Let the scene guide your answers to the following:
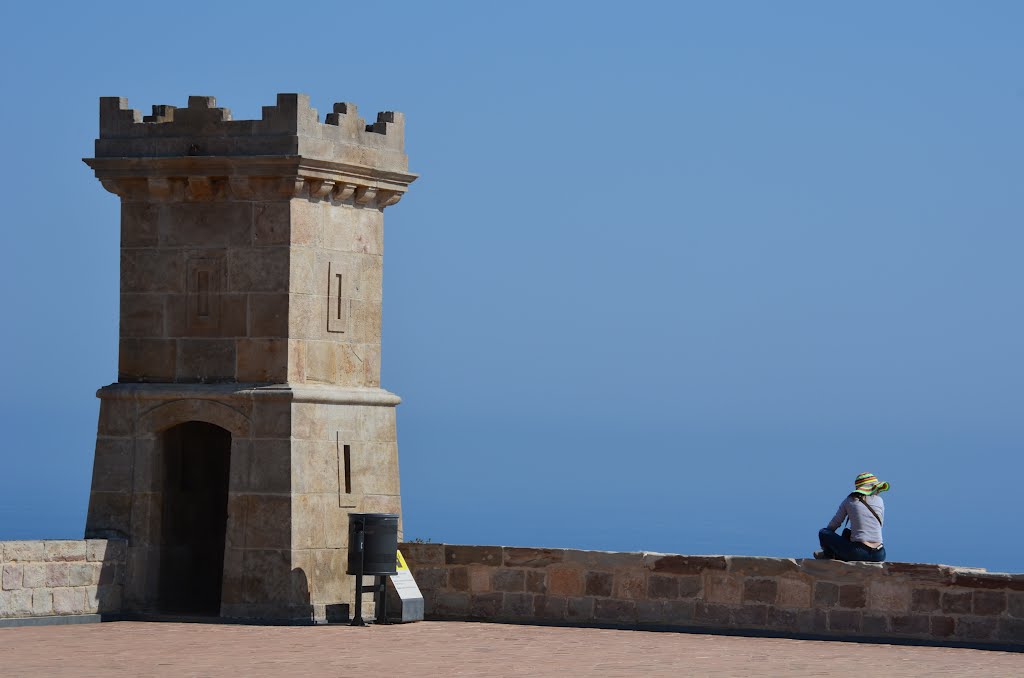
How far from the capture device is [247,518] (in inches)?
701

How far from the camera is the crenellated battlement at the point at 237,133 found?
1791cm

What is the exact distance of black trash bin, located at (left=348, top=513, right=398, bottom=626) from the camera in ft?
57.3

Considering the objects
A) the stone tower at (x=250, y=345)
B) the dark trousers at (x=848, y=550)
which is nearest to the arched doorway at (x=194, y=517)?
the stone tower at (x=250, y=345)

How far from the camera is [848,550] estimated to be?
1669 centimetres

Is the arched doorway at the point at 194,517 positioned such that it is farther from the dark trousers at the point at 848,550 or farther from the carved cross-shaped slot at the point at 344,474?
the dark trousers at the point at 848,550

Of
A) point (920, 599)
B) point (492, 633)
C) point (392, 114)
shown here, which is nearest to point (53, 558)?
point (492, 633)

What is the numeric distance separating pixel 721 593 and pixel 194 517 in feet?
17.4

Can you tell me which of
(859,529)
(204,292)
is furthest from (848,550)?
(204,292)

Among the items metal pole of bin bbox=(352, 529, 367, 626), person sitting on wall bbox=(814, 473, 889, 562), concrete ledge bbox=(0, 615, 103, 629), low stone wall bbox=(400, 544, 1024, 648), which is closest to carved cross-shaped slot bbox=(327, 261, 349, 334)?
metal pole of bin bbox=(352, 529, 367, 626)

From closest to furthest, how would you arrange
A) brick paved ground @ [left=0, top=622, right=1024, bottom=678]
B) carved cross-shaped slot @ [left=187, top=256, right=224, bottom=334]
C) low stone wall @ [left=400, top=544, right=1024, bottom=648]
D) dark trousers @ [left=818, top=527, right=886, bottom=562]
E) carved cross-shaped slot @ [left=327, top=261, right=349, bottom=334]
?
brick paved ground @ [left=0, top=622, right=1024, bottom=678]
low stone wall @ [left=400, top=544, right=1024, bottom=648]
dark trousers @ [left=818, top=527, right=886, bottom=562]
carved cross-shaped slot @ [left=187, top=256, right=224, bottom=334]
carved cross-shaped slot @ [left=327, top=261, right=349, bottom=334]

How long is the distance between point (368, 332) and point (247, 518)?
2.18 meters

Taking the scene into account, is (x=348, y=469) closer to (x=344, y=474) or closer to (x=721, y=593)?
(x=344, y=474)

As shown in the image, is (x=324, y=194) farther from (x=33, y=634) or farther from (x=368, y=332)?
(x=33, y=634)

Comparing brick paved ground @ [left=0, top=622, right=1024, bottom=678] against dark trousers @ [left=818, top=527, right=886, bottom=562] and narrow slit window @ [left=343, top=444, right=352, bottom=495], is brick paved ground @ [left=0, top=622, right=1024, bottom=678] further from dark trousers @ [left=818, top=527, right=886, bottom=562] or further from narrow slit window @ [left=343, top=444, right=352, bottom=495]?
narrow slit window @ [left=343, top=444, right=352, bottom=495]
